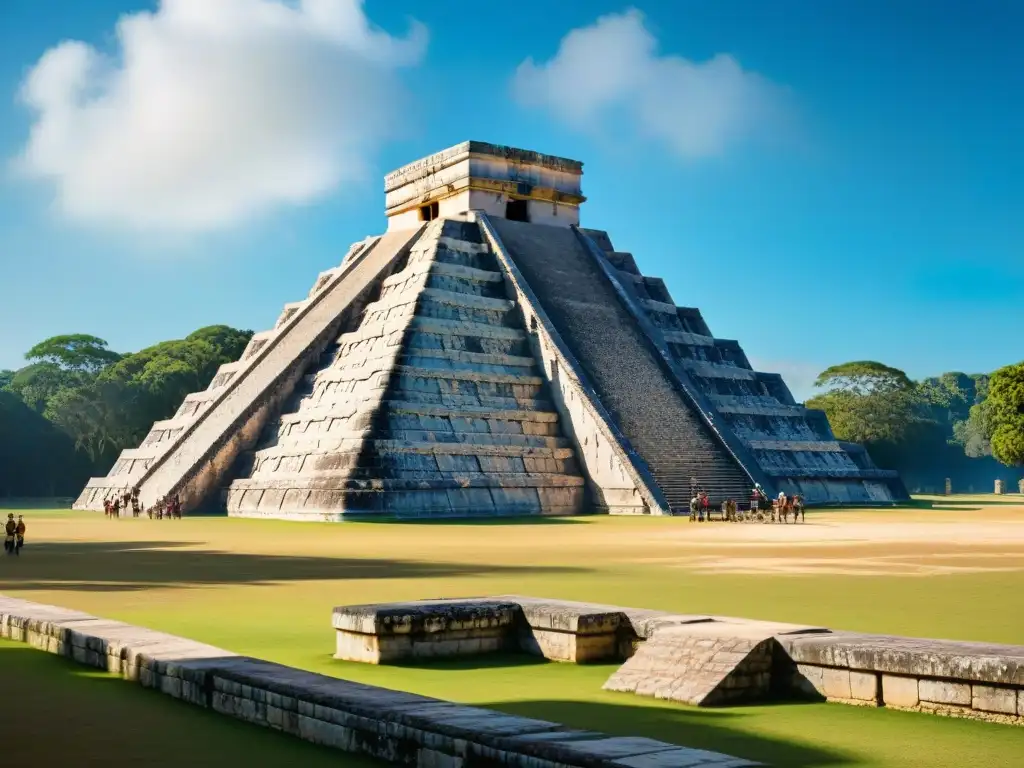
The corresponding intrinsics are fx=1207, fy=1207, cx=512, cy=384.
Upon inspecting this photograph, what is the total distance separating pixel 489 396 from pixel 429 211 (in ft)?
45.7

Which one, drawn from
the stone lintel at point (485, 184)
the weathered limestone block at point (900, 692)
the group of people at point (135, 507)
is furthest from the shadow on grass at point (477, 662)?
the stone lintel at point (485, 184)

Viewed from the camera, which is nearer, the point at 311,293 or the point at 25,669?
the point at 25,669

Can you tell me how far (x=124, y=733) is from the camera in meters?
7.00

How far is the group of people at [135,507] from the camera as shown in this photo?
123ft


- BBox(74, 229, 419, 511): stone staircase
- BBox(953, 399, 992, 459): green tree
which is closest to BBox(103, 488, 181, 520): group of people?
BBox(74, 229, 419, 511): stone staircase

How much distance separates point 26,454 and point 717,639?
210 ft

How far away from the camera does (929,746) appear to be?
673 cm

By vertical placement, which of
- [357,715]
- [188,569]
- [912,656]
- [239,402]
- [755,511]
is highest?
[239,402]

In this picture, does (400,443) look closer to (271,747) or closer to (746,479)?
(746,479)

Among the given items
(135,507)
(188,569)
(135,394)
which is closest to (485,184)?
(135,507)

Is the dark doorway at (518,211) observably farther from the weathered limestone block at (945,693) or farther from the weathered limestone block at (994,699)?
the weathered limestone block at (994,699)

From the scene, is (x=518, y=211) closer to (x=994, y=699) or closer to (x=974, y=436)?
(x=994, y=699)

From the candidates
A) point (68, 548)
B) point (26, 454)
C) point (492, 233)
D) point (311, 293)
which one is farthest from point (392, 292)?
point (26, 454)

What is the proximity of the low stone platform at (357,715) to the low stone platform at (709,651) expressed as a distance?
300 mm
